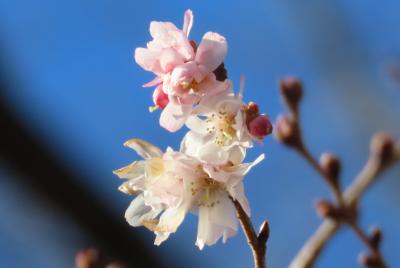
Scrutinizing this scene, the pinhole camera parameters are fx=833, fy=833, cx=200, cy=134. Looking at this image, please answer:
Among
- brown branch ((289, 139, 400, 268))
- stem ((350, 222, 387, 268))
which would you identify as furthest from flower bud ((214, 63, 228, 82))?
stem ((350, 222, 387, 268))

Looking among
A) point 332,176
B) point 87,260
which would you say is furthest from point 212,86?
point 87,260

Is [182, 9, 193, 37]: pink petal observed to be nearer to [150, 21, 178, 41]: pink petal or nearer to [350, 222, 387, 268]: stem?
[150, 21, 178, 41]: pink petal

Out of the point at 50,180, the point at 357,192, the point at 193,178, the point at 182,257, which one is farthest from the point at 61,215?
the point at 193,178

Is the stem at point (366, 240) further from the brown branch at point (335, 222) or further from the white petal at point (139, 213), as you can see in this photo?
the white petal at point (139, 213)

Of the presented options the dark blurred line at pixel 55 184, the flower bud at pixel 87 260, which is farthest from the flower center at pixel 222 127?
the dark blurred line at pixel 55 184

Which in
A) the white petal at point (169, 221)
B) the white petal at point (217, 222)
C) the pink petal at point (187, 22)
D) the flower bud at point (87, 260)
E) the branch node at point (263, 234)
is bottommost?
the flower bud at point (87, 260)

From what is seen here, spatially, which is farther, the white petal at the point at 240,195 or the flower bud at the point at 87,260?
the flower bud at the point at 87,260
